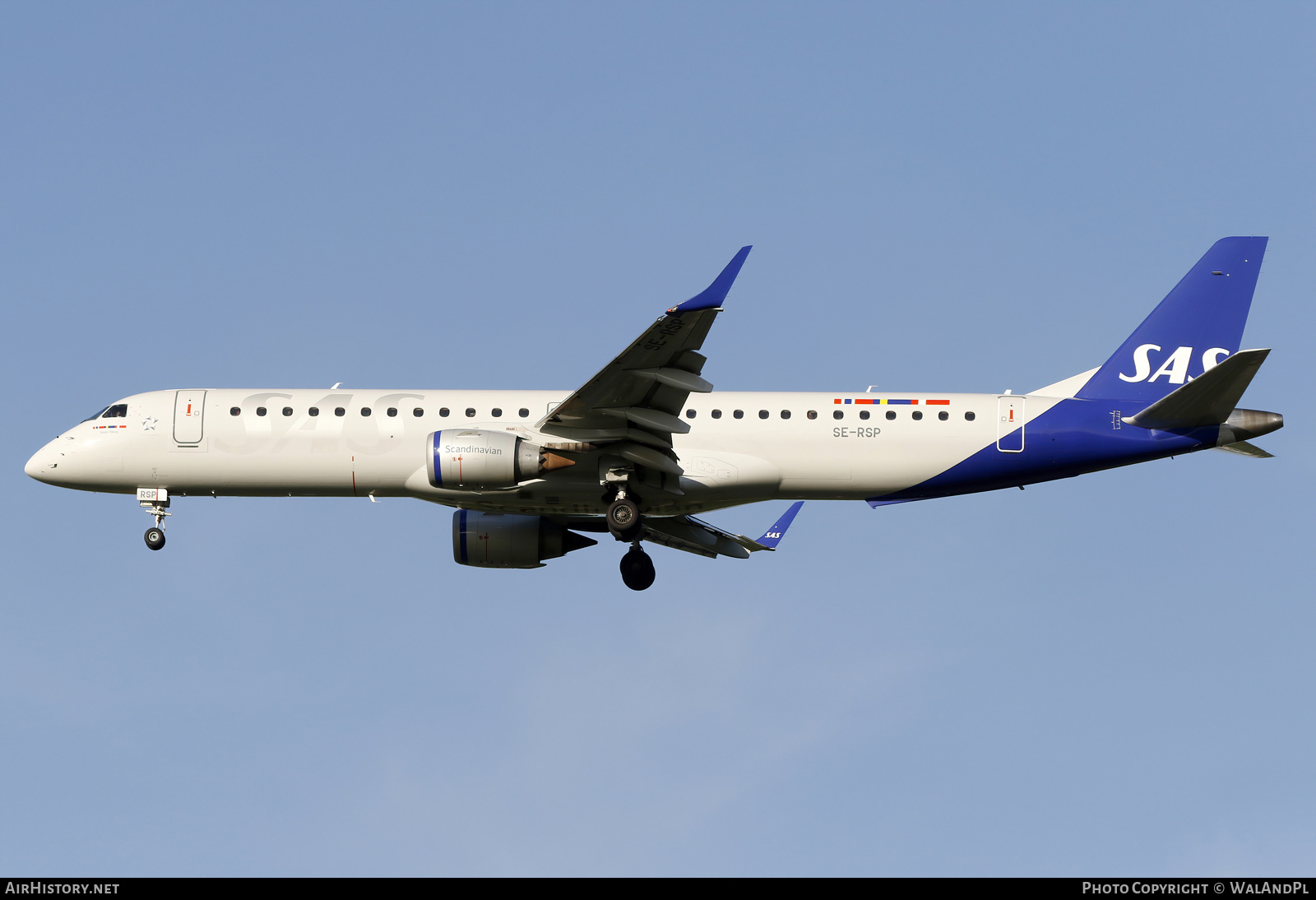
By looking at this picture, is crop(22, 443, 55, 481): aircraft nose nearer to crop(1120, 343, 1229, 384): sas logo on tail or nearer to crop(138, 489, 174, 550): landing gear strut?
crop(138, 489, 174, 550): landing gear strut

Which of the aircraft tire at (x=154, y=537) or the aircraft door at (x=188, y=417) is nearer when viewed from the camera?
the aircraft door at (x=188, y=417)

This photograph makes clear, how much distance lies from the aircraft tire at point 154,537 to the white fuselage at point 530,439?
131 cm

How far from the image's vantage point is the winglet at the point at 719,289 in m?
28.7

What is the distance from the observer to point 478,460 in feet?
108

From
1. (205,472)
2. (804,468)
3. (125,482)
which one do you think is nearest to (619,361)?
(804,468)

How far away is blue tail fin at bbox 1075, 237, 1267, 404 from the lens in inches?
1414

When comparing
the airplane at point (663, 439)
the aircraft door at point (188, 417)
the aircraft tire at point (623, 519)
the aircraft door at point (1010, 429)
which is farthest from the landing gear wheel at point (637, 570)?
the aircraft door at point (188, 417)

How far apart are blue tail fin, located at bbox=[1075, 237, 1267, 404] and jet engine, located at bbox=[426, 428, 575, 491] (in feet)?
46.8

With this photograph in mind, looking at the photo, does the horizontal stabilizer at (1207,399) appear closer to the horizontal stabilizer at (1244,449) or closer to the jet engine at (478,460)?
the horizontal stabilizer at (1244,449)

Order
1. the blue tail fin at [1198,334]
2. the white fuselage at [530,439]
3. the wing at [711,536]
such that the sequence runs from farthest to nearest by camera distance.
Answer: the wing at [711,536] → the blue tail fin at [1198,334] → the white fuselage at [530,439]

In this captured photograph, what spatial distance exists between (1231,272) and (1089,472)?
635 cm

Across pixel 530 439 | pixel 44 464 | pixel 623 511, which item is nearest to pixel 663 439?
pixel 623 511

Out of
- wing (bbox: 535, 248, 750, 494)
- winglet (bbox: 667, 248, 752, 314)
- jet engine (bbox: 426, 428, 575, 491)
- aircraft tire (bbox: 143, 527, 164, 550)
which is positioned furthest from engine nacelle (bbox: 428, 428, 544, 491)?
aircraft tire (bbox: 143, 527, 164, 550)

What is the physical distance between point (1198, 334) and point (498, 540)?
61.6ft
